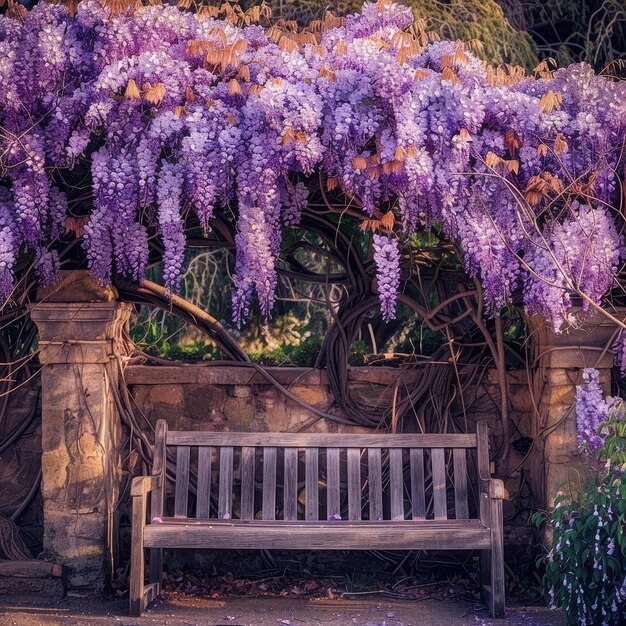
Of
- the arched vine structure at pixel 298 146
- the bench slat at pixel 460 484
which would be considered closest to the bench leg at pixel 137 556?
the arched vine structure at pixel 298 146

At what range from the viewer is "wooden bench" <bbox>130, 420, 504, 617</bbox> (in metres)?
4.68

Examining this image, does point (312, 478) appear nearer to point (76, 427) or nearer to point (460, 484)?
point (460, 484)

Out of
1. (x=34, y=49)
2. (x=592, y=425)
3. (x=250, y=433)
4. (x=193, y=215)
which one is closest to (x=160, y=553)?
(x=250, y=433)

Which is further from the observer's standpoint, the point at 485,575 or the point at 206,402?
the point at 206,402

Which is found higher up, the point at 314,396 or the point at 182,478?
the point at 314,396

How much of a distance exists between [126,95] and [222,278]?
3.55 metres

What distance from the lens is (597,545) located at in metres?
3.86

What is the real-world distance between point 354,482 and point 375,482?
119 millimetres

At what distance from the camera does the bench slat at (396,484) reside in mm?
5066

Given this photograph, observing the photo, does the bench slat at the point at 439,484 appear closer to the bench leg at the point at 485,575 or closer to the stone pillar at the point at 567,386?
the bench leg at the point at 485,575

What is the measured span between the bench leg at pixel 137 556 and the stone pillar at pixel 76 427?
49 cm

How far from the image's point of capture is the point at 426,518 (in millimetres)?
5324

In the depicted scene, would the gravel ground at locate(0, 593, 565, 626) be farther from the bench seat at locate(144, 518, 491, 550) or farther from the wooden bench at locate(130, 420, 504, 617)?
the bench seat at locate(144, 518, 491, 550)

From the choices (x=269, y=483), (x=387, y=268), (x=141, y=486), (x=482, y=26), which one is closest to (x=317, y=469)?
(x=269, y=483)
